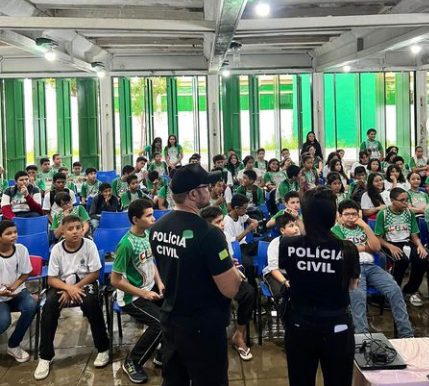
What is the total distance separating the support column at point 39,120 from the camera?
11938mm

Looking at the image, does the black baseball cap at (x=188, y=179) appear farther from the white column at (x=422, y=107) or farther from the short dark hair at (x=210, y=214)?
the white column at (x=422, y=107)

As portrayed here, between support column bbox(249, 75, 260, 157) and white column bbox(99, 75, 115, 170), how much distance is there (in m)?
3.57

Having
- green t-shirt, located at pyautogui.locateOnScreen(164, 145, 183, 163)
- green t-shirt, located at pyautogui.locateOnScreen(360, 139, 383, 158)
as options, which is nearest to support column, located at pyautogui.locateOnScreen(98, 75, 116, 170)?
green t-shirt, located at pyautogui.locateOnScreen(164, 145, 183, 163)

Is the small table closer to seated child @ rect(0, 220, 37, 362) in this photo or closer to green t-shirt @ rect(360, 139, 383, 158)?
seated child @ rect(0, 220, 37, 362)

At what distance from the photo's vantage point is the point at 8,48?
31.9 feet

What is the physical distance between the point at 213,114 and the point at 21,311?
27.3 ft

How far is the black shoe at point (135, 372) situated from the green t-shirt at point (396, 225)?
2.58 meters

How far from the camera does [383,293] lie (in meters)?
3.80

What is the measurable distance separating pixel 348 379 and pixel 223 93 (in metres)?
10.4

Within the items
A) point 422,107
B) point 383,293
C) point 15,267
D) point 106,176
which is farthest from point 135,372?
point 422,107

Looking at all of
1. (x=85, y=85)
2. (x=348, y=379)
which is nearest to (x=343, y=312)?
(x=348, y=379)

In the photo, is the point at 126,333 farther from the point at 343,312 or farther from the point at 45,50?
the point at 45,50

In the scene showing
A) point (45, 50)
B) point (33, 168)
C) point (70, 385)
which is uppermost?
point (45, 50)

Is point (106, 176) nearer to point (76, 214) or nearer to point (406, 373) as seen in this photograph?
point (76, 214)
